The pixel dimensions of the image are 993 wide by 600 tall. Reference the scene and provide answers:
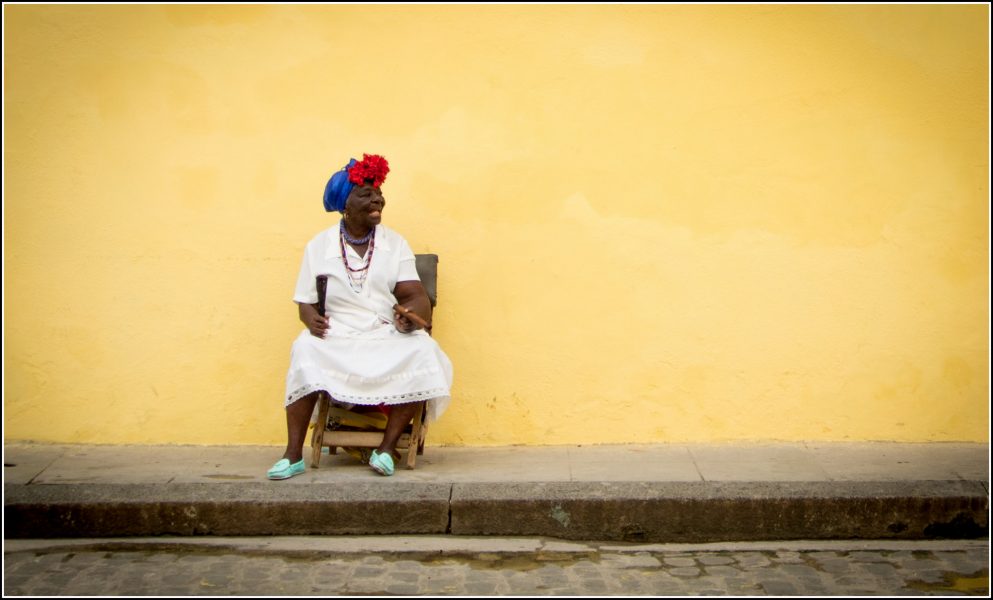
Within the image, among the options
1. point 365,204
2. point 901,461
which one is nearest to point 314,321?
point 365,204

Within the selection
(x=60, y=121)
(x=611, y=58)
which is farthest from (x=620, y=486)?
(x=60, y=121)

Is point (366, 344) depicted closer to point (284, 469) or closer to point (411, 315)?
point (411, 315)

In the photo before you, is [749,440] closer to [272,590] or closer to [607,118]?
[607,118]

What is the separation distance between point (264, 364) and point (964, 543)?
3590 mm

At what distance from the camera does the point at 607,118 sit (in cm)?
648

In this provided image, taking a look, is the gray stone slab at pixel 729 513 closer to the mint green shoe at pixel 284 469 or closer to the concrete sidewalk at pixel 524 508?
the concrete sidewalk at pixel 524 508

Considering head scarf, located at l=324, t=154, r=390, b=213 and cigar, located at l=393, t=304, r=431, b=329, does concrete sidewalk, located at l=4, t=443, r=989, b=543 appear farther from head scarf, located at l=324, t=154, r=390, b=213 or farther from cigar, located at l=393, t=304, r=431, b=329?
head scarf, located at l=324, t=154, r=390, b=213

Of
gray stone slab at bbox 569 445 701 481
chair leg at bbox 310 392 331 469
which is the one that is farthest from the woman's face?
gray stone slab at bbox 569 445 701 481

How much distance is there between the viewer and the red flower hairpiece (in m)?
5.83

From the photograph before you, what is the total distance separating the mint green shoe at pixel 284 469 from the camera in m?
5.69

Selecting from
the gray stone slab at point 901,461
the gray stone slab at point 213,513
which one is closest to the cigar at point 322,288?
the gray stone slab at point 213,513

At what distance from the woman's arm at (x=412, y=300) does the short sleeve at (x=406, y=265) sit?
0.02m

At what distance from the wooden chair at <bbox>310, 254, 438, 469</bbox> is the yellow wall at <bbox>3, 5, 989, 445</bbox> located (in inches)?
11.3

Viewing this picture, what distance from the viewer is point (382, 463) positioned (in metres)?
5.76
